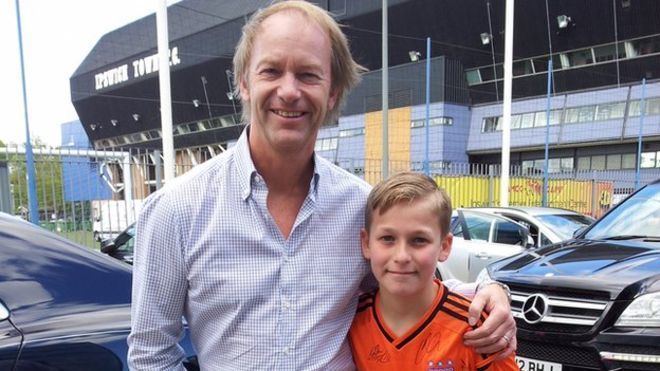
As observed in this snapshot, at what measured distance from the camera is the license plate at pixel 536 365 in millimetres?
2949

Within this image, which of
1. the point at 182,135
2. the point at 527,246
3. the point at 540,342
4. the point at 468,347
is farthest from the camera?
the point at 182,135

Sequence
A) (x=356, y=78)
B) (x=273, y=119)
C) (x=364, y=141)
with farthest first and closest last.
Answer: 1. (x=364, y=141)
2. (x=356, y=78)
3. (x=273, y=119)

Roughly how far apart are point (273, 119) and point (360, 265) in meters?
0.53

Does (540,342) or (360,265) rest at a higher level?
(360,265)

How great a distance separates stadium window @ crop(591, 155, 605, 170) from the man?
103 ft

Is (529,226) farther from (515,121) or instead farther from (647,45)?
(515,121)

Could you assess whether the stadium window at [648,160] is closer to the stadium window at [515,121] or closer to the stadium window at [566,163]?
the stadium window at [566,163]

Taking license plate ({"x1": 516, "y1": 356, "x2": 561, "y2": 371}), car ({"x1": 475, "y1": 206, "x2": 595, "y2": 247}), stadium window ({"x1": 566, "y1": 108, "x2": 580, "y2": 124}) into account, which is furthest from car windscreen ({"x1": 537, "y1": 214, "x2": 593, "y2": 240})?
stadium window ({"x1": 566, "y1": 108, "x2": 580, "y2": 124})

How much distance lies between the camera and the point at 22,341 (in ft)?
5.26

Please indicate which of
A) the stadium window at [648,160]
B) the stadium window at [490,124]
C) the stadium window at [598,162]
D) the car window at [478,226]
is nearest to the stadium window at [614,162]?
the stadium window at [598,162]

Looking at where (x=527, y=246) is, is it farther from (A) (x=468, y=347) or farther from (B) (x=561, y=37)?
(B) (x=561, y=37)

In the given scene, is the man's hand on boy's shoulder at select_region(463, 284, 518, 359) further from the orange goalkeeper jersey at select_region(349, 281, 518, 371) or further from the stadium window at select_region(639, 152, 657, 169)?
the stadium window at select_region(639, 152, 657, 169)

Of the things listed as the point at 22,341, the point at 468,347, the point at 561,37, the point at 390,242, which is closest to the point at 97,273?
the point at 22,341

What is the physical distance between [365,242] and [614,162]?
3131 centimetres
